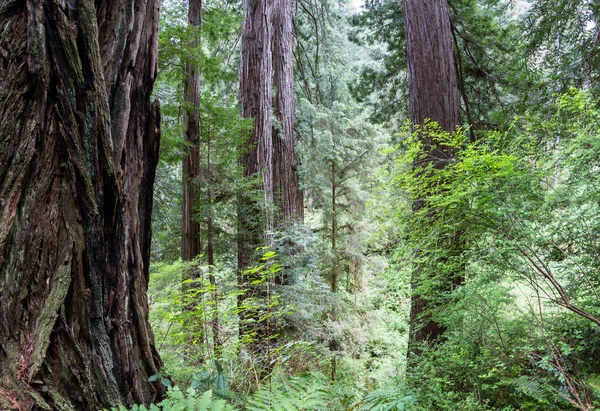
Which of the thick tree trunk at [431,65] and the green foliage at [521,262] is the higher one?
the thick tree trunk at [431,65]

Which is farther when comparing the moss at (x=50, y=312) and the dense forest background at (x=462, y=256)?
the dense forest background at (x=462, y=256)

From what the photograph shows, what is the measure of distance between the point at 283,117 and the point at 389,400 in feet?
18.7

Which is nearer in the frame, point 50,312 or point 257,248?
point 50,312

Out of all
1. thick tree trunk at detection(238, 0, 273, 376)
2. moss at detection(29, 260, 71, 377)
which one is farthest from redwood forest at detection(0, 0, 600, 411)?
thick tree trunk at detection(238, 0, 273, 376)

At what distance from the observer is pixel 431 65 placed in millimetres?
4762

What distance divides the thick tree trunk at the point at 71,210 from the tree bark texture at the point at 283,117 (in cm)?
457

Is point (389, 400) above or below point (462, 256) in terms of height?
below

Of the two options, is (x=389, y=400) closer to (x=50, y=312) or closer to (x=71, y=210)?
(x=50, y=312)

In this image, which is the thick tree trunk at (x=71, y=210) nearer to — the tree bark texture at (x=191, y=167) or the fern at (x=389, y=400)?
the fern at (x=389, y=400)

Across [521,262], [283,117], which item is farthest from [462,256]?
[283,117]

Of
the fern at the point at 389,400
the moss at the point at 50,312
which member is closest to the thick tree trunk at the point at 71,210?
the moss at the point at 50,312

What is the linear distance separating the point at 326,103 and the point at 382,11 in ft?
9.79

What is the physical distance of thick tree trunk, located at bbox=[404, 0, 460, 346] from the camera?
4.61 m

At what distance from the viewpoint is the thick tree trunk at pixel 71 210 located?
180cm
